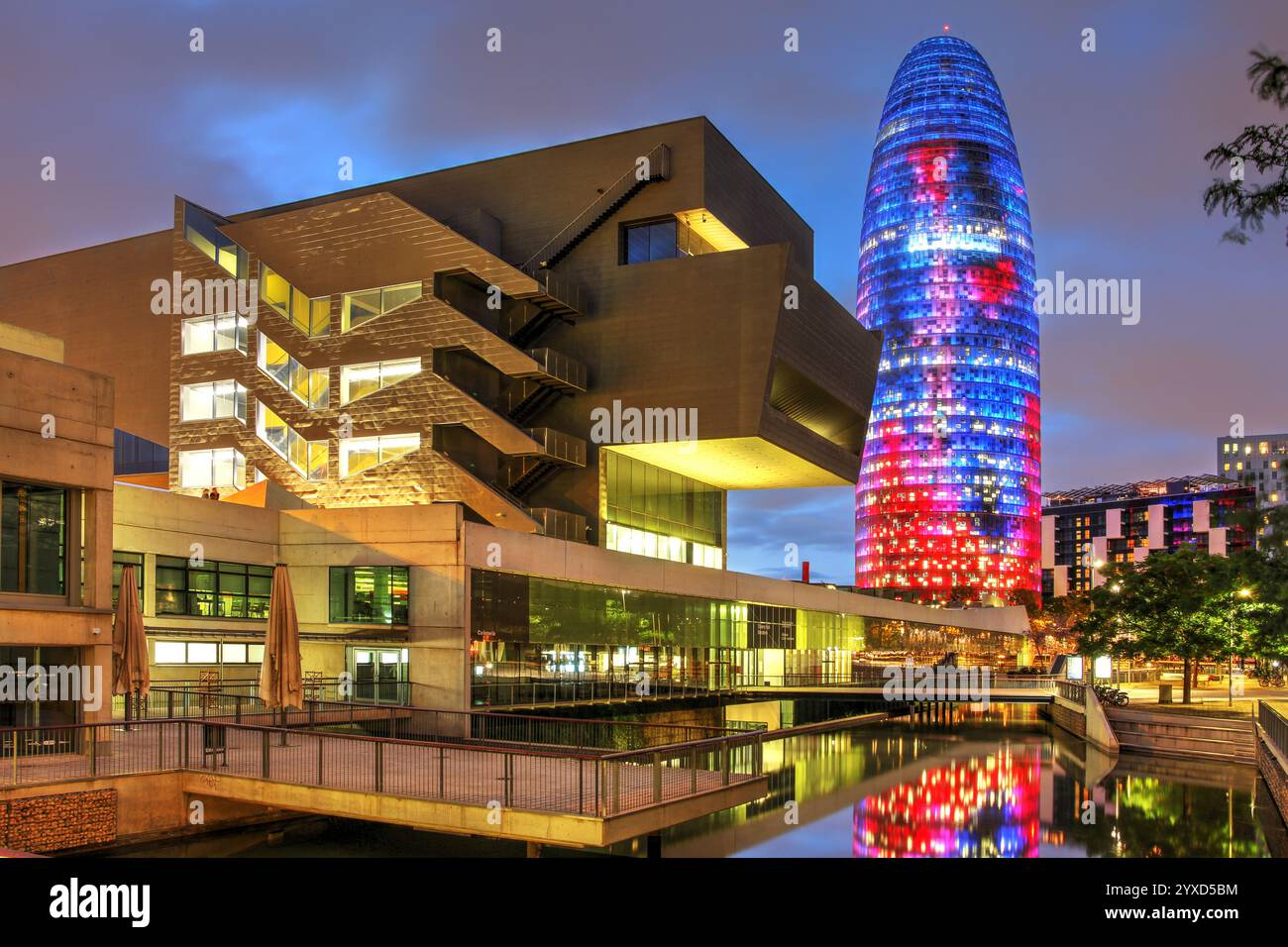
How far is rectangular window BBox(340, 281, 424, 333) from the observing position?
53.0 metres

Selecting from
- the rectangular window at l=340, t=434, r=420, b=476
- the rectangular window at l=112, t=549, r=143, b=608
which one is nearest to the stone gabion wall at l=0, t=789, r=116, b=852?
the rectangular window at l=112, t=549, r=143, b=608

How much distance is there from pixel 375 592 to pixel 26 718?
16036 mm

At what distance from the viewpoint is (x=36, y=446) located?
Result: 24.7 m

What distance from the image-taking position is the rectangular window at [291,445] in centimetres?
5497

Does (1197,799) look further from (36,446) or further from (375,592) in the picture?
(36,446)

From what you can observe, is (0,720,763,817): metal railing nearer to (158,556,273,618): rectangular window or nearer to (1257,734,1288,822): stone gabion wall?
(158,556,273,618): rectangular window

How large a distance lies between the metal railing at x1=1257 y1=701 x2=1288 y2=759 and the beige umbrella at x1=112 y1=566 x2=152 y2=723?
27553 mm

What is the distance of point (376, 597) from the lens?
3972 centimetres

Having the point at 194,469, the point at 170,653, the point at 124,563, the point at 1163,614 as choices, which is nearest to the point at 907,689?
the point at 1163,614

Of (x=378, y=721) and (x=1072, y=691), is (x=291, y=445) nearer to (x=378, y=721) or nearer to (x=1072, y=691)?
(x=378, y=721)

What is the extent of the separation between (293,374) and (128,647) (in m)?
31.7
